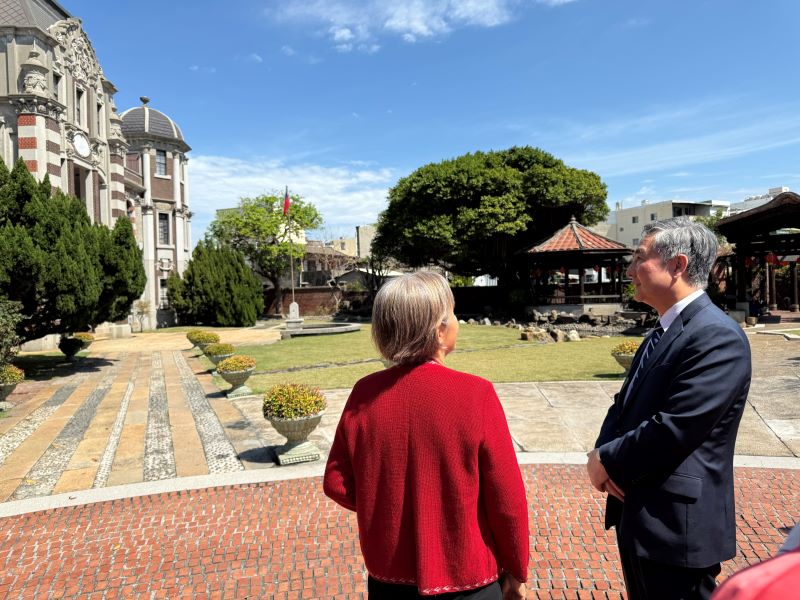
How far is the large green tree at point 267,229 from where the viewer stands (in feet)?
125

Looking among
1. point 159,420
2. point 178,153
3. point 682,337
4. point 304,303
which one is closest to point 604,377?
point 159,420

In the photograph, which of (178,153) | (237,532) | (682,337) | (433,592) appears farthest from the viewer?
(178,153)

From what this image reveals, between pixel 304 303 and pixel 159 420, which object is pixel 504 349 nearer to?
pixel 159 420

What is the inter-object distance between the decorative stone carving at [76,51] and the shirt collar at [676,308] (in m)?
23.5

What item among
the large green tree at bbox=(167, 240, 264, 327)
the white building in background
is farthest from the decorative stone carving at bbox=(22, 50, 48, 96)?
the white building in background

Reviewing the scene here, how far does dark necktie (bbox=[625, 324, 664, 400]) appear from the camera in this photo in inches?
95.3

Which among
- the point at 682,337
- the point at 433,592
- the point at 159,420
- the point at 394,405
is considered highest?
the point at 682,337

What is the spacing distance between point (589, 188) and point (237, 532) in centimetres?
3015

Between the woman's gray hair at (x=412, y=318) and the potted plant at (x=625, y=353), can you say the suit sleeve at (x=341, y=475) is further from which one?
the potted plant at (x=625, y=353)

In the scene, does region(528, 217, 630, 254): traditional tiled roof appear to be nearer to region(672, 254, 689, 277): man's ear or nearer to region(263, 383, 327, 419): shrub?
region(263, 383, 327, 419): shrub

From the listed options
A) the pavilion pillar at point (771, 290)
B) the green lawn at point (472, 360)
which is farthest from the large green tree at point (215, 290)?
the pavilion pillar at point (771, 290)

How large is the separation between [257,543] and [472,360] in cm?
1138

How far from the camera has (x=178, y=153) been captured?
1442 inches

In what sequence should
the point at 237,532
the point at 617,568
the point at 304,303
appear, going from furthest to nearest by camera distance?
the point at 304,303
the point at 237,532
the point at 617,568
